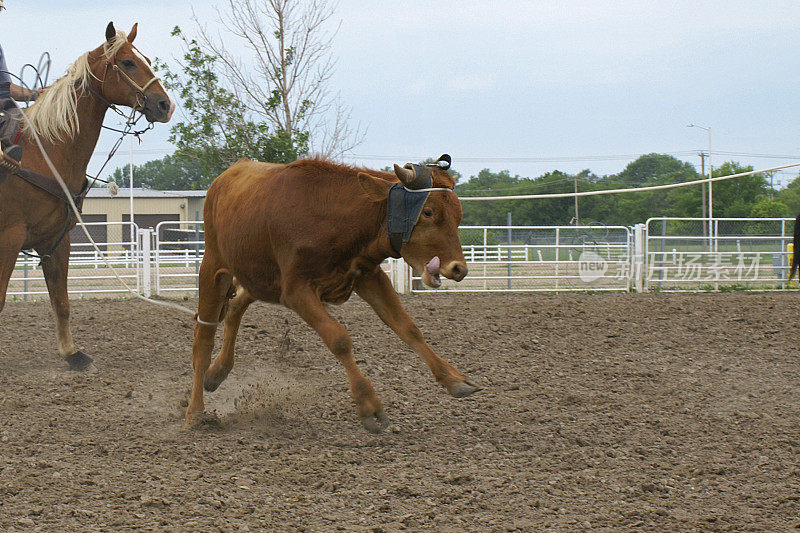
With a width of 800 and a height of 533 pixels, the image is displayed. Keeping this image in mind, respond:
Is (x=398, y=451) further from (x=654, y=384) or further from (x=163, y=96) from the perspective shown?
(x=163, y=96)

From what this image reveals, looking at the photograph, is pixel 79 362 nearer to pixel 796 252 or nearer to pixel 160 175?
pixel 796 252

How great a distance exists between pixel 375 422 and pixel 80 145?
3.65 m

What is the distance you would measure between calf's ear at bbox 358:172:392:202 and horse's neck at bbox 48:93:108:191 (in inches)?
121

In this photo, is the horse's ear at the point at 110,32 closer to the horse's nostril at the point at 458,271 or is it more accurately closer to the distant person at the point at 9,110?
the distant person at the point at 9,110

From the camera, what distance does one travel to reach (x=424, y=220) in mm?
4012

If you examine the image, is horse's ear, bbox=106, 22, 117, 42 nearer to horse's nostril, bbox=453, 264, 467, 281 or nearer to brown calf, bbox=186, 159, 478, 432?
brown calf, bbox=186, 159, 478, 432

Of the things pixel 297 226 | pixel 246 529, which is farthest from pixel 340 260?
pixel 246 529

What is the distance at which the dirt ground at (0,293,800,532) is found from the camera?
319 cm

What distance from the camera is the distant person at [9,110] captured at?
592 cm

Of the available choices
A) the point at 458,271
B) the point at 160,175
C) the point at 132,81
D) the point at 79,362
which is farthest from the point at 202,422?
the point at 160,175

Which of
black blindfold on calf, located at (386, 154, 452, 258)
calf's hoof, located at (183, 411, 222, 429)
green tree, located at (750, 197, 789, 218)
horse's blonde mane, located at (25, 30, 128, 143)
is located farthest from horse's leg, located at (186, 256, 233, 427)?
green tree, located at (750, 197, 789, 218)

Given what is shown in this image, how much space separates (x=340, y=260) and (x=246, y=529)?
5.54 feet

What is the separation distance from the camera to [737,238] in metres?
13.8

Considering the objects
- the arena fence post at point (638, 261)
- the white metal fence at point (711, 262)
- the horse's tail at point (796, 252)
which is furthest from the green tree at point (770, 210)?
the horse's tail at point (796, 252)
